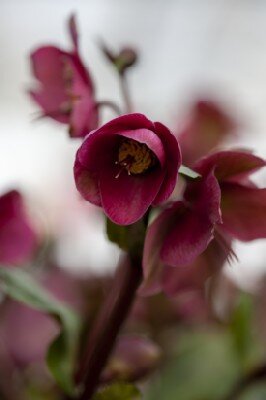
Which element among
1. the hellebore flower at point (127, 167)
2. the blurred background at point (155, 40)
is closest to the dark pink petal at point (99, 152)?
the hellebore flower at point (127, 167)

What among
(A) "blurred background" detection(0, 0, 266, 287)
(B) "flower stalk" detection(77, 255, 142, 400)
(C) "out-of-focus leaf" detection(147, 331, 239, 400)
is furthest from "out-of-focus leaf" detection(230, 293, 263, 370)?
(A) "blurred background" detection(0, 0, 266, 287)

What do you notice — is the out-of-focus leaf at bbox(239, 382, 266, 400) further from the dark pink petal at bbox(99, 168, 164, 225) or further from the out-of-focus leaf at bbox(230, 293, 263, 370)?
the dark pink petal at bbox(99, 168, 164, 225)

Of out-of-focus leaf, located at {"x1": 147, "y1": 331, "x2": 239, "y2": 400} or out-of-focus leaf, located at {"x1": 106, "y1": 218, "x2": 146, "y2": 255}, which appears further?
out-of-focus leaf, located at {"x1": 147, "y1": 331, "x2": 239, "y2": 400}

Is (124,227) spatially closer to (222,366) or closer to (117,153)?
(117,153)

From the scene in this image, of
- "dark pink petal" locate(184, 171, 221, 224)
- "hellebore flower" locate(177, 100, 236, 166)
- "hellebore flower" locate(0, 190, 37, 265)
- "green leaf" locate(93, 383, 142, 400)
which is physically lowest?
"green leaf" locate(93, 383, 142, 400)

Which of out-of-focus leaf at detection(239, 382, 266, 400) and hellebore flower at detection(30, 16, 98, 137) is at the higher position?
hellebore flower at detection(30, 16, 98, 137)

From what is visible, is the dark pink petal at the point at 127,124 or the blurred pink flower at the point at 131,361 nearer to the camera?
the dark pink petal at the point at 127,124

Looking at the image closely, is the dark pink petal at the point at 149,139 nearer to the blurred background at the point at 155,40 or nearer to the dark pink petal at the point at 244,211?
the dark pink petal at the point at 244,211
